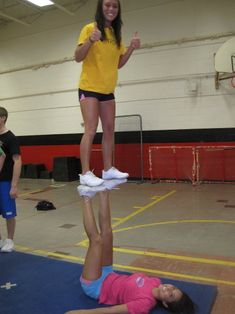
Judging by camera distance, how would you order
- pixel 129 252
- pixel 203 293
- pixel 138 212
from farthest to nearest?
pixel 138 212 < pixel 129 252 < pixel 203 293

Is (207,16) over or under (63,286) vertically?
over

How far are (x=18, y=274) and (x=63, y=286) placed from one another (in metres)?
0.55

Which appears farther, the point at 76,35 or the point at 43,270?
the point at 76,35

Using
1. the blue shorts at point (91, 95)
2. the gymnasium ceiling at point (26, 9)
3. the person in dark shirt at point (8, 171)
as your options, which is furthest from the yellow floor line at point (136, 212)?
the gymnasium ceiling at point (26, 9)

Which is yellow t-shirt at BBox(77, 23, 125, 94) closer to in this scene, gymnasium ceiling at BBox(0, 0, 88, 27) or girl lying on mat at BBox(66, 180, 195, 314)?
girl lying on mat at BBox(66, 180, 195, 314)

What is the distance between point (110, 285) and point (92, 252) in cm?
28

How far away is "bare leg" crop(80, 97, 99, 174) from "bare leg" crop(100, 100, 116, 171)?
0.13m

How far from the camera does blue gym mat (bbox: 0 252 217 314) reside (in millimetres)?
2573

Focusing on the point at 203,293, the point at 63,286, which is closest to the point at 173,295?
the point at 203,293

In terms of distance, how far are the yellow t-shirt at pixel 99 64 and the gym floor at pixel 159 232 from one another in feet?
5.92

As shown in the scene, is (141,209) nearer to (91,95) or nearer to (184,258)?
(184,258)

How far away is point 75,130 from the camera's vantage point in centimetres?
1051

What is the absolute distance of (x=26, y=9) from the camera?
35.1ft

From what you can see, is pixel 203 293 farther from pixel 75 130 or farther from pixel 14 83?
pixel 14 83
